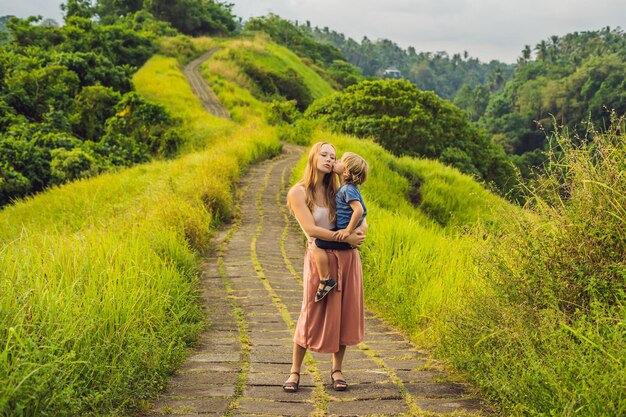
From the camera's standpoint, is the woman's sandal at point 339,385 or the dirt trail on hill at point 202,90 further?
the dirt trail on hill at point 202,90

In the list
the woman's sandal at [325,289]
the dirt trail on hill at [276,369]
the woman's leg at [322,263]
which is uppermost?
the woman's leg at [322,263]

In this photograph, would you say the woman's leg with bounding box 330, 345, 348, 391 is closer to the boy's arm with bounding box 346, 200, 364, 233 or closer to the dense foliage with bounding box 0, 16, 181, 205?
the boy's arm with bounding box 346, 200, 364, 233

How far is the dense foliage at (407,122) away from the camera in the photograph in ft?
72.1

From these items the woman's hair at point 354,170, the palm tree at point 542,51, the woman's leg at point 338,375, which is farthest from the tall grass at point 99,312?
the palm tree at point 542,51

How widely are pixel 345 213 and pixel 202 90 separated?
2866 cm

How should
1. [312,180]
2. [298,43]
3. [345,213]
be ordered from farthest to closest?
[298,43] < [312,180] < [345,213]

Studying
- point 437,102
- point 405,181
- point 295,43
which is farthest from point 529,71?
point 405,181

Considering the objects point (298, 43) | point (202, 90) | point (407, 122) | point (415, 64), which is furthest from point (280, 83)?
point (415, 64)

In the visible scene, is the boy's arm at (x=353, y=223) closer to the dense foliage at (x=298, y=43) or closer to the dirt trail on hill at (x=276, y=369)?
the dirt trail on hill at (x=276, y=369)

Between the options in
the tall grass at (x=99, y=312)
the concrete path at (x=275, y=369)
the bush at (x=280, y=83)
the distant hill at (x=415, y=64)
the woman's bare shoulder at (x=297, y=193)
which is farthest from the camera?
the distant hill at (x=415, y=64)

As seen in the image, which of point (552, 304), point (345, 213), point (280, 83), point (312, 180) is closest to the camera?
point (552, 304)

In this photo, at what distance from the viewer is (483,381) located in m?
3.76

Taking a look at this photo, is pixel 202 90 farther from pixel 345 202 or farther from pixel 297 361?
pixel 297 361

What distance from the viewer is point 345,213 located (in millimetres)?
4102
